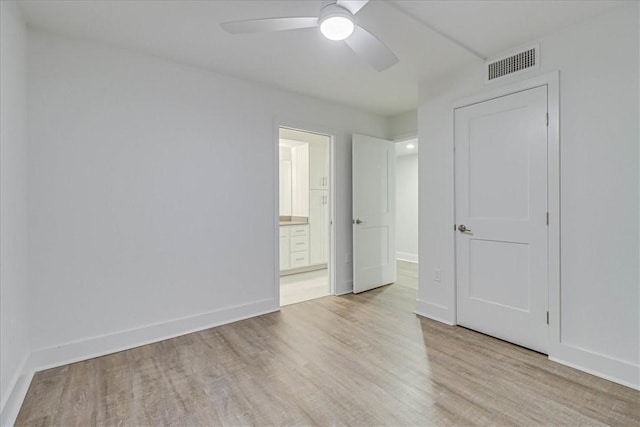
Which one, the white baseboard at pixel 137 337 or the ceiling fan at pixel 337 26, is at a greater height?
the ceiling fan at pixel 337 26

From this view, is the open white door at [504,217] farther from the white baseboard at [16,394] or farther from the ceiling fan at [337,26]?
the white baseboard at [16,394]

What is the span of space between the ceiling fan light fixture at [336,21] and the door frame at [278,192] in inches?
68.8

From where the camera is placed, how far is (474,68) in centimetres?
278

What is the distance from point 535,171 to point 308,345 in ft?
7.33

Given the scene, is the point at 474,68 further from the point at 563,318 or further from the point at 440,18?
the point at 563,318

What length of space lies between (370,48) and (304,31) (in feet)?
2.32

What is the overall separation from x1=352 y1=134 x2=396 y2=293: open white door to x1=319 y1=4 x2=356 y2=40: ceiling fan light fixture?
7.66 ft

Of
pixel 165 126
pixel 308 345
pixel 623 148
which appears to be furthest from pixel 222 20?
pixel 623 148

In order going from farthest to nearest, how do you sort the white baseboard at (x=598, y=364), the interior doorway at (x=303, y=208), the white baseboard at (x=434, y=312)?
the interior doorway at (x=303, y=208), the white baseboard at (x=434, y=312), the white baseboard at (x=598, y=364)

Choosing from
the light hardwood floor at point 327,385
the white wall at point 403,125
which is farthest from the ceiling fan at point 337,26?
the white wall at point 403,125

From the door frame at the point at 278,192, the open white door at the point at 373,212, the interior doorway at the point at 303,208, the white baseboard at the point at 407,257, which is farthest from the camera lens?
the white baseboard at the point at 407,257

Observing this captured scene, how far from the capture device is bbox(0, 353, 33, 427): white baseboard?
5.33ft

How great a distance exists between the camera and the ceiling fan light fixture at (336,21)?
1526 mm

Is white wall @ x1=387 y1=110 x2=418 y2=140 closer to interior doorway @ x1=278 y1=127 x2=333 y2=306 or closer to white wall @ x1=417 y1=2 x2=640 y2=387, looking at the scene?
interior doorway @ x1=278 y1=127 x2=333 y2=306
